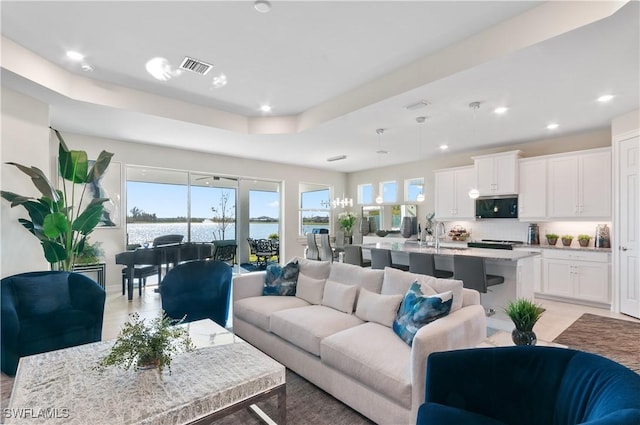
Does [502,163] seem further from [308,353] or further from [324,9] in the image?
[308,353]

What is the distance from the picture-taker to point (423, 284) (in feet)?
8.54

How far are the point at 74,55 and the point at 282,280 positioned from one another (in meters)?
3.31

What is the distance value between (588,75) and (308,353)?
399cm

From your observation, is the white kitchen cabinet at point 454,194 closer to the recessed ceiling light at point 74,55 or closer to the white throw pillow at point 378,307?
the white throw pillow at point 378,307

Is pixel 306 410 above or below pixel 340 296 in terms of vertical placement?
below

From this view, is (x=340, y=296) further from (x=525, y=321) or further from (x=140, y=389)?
(x=140, y=389)

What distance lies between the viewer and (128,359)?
1.85m

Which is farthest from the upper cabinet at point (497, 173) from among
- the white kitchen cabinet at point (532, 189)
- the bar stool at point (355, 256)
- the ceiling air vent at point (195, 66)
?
the ceiling air vent at point (195, 66)

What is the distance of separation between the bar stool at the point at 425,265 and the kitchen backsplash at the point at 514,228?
3.06 meters

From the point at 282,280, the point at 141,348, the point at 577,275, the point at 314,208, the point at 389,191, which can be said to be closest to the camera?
the point at 141,348

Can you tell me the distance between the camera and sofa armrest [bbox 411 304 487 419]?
6.13 feet

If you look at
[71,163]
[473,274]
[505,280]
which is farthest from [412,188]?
[71,163]

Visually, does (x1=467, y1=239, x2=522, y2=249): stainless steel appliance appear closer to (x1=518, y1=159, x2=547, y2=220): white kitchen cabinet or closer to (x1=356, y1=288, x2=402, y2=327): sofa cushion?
(x1=518, y1=159, x2=547, y2=220): white kitchen cabinet

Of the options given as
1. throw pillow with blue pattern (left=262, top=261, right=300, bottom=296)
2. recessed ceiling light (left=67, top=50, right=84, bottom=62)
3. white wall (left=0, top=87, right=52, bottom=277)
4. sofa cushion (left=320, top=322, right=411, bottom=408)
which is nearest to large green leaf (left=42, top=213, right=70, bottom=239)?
white wall (left=0, top=87, right=52, bottom=277)
